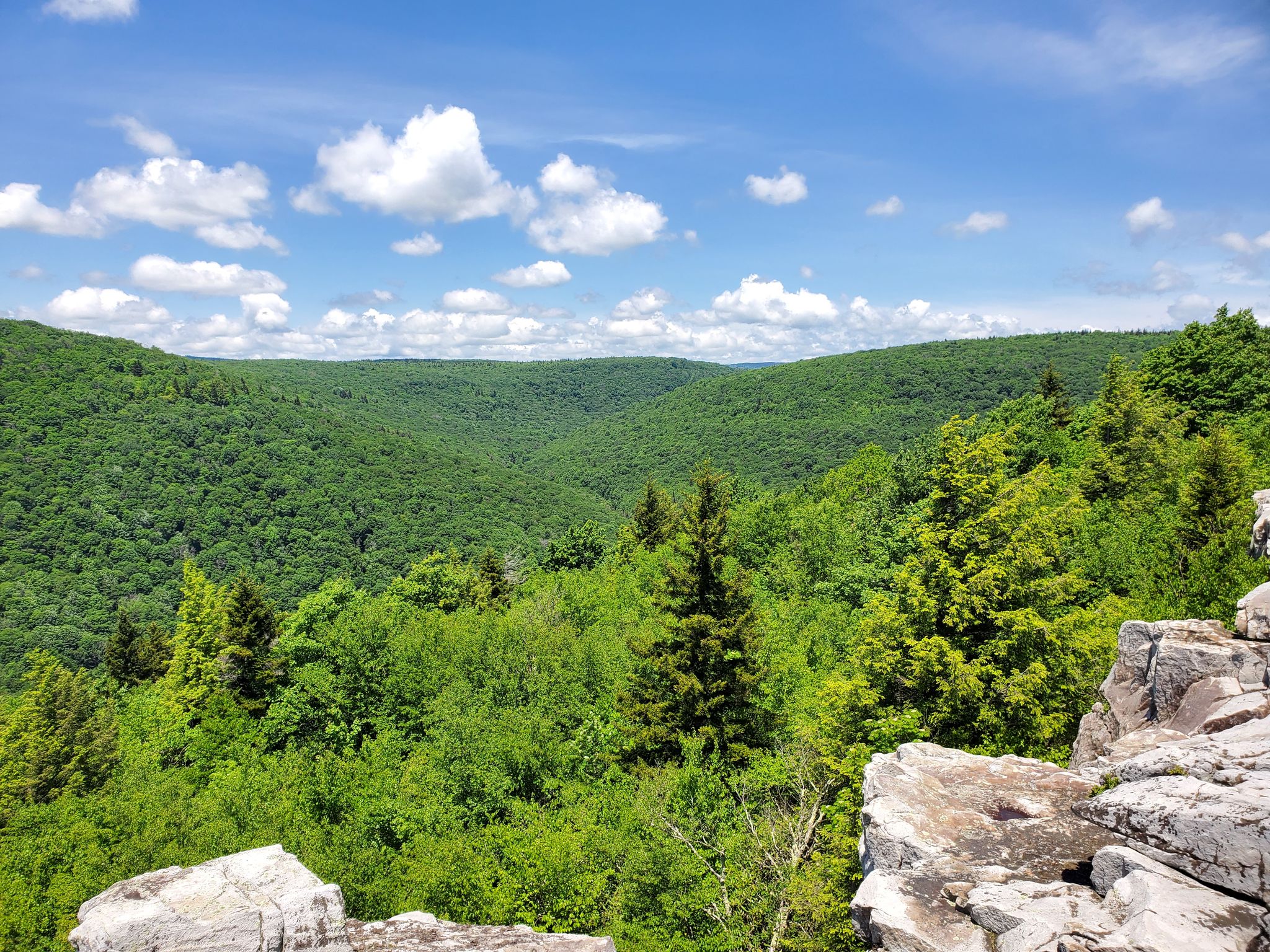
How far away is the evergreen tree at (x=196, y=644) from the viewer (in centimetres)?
3678

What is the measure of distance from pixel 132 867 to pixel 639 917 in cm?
1678

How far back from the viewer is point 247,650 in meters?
35.2

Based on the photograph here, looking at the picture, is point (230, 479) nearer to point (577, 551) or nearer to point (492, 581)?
point (577, 551)

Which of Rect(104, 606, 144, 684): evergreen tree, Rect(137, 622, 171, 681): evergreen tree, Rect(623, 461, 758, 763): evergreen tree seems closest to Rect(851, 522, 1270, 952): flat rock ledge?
Rect(623, 461, 758, 763): evergreen tree

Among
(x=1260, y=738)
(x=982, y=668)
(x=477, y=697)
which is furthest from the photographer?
(x=477, y=697)

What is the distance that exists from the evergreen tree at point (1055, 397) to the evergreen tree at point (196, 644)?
67207 mm

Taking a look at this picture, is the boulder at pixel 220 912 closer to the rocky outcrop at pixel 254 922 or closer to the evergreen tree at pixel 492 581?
the rocky outcrop at pixel 254 922

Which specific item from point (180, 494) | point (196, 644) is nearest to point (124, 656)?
point (196, 644)

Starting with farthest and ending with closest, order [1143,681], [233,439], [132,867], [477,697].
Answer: [233,439], [477,697], [132,867], [1143,681]

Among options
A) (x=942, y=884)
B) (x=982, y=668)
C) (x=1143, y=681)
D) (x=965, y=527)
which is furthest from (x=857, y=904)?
(x=965, y=527)

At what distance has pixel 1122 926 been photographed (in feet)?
19.8

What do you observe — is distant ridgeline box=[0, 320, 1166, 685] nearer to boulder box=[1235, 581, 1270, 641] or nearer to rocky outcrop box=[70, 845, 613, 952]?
rocky outcrop box=[70, 845, 613, 952]

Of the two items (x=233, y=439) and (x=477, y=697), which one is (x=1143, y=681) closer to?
(x=477, y=697)

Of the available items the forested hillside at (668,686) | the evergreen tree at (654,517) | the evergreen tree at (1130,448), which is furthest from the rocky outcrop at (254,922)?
the evergreen tree at (654,517)
